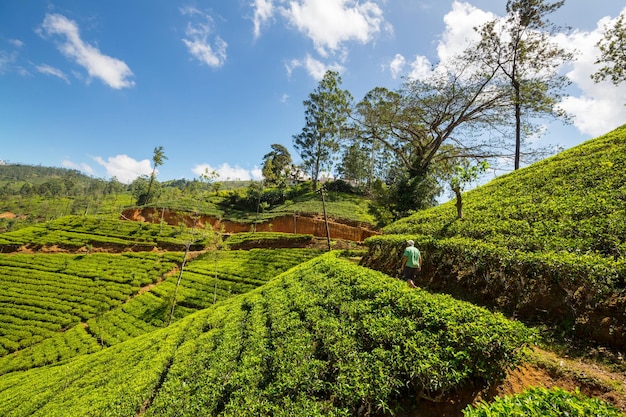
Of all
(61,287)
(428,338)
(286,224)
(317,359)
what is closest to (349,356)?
(317,359)

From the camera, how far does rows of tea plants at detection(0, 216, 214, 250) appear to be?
4338 centimetres

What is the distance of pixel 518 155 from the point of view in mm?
26406

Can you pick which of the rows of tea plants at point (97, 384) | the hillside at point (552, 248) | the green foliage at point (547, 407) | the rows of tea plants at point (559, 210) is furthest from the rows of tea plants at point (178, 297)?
the green foliage at point (547, 407)

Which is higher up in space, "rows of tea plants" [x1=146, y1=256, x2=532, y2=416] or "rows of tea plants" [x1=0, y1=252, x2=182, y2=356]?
"rows of tea plants" [x1=146, y1=256, x2=532, y2=416]

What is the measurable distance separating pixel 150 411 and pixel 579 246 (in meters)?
14.3

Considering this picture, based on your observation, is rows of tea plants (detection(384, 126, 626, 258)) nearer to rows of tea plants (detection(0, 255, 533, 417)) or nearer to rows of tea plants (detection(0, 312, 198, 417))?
rows of tea plants (detection(0, 255, 533, 417))

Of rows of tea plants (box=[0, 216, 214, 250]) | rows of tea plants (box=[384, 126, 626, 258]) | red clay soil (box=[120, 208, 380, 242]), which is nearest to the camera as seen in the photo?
rows of tea plants (box=[384, 126, 626, 258])

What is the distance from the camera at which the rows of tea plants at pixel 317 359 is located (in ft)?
18.4

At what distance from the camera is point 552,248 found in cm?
870

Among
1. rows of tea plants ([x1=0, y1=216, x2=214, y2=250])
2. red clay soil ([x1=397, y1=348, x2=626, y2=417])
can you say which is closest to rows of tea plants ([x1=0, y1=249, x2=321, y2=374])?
rows of tea plants ([x1=0, y1=216, x2=214, y2=250])

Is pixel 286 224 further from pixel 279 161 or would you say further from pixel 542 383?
pixel 542 383

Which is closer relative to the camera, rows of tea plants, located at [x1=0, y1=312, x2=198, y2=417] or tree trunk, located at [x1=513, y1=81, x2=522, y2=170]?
rows of tea plants, located at [x1=0, y1=312, x2=198, y2=417]

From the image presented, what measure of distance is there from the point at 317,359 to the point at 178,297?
27.4 metres

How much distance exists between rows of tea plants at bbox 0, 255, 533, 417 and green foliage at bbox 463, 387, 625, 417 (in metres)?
1.47
